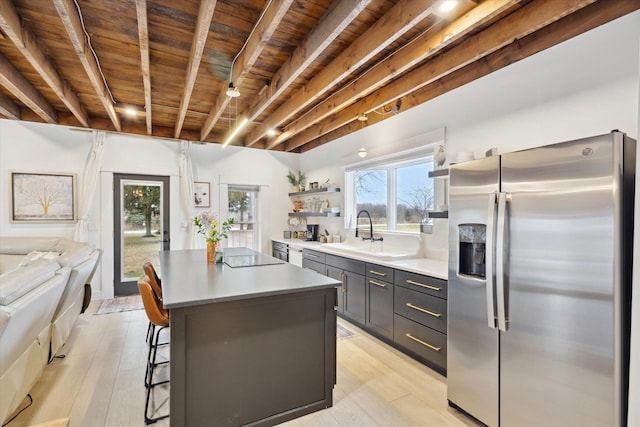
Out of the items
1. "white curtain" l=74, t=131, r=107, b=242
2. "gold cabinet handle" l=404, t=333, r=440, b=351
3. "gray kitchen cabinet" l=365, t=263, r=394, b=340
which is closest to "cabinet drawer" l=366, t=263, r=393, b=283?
"gray kitchen cabinet" l=365, t=263, r=394, b=340

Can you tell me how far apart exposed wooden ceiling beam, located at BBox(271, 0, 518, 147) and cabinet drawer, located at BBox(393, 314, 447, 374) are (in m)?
2.24

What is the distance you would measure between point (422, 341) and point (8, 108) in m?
5.65

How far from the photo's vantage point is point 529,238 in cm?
172

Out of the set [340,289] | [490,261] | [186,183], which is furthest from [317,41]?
[186,183]

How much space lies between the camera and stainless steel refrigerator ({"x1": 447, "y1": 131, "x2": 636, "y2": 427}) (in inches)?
56.1

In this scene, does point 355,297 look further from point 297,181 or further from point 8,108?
point 8,108

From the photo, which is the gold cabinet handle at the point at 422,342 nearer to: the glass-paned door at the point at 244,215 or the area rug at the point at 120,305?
the area rug at the point at 120,305

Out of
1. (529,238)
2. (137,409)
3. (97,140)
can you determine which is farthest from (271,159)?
(529,238)

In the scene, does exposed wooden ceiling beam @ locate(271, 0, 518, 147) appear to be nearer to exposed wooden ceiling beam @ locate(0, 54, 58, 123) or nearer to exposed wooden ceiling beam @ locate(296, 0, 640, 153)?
exposed wooden ceiling beam @ locate(296, 0, 640, 153)

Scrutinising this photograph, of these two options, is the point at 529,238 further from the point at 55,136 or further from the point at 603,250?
the point at 55,136

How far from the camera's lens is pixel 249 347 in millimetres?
1968

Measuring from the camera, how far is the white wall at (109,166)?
169 inches

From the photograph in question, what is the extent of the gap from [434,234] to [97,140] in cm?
497

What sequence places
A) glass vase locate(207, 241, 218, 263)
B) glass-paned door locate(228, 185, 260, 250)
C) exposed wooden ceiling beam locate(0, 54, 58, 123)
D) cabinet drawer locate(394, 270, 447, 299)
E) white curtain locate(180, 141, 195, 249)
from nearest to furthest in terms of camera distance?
cabinet drawer locate(394, 270, 447, 299), exposed wooden ceiling beam locate(0, 54, 58, 123), glass vase locate(207, 241, 218, 263), white curtain locate(180, 141, 195, 249), glass-paned door locate(228, 185, 260, 250)
